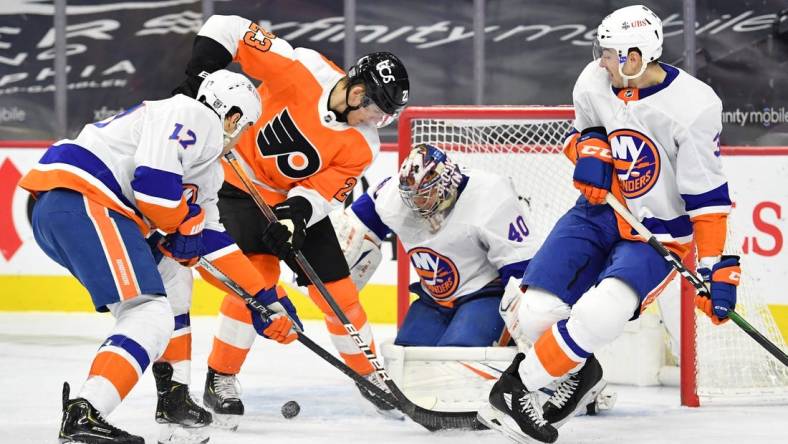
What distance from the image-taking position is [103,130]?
3.01 m

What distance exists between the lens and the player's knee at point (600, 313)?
3.16 meters

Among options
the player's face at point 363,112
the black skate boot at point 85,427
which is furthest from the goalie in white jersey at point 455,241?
the black skate boot at point 85,427

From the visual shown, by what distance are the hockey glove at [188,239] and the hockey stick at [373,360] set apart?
483 millimetres

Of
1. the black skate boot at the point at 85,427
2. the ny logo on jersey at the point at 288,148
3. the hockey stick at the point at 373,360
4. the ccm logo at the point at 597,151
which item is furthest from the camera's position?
the ny logo on jersey at the point at 288,148

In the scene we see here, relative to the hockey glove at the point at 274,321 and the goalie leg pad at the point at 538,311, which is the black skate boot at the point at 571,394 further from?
the hockey glove at the point at 274,321

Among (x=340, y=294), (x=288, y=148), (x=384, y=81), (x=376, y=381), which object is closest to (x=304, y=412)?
(x=376, y=381)

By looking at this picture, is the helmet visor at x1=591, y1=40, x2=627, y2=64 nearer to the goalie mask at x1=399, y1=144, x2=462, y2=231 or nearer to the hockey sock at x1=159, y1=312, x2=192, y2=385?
the goalie mask at x1=399, y1=144, x2=462, y2=231

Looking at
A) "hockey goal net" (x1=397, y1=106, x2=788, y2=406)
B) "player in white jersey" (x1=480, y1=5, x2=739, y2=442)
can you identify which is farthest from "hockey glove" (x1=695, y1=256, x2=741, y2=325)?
"hockey goal net" (x1=397, y1=106, x2=788, y2=406)

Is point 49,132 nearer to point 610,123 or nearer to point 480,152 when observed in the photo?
point 480,152

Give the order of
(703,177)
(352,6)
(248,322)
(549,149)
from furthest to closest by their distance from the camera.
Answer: (352,6) < (549,149) < (248,322) < (703,177)

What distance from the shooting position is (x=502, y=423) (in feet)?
10.8

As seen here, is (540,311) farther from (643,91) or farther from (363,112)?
(363,112)

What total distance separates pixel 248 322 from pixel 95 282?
0.90 metres

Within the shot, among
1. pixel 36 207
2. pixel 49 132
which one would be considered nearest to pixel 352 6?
pixel 49 132
